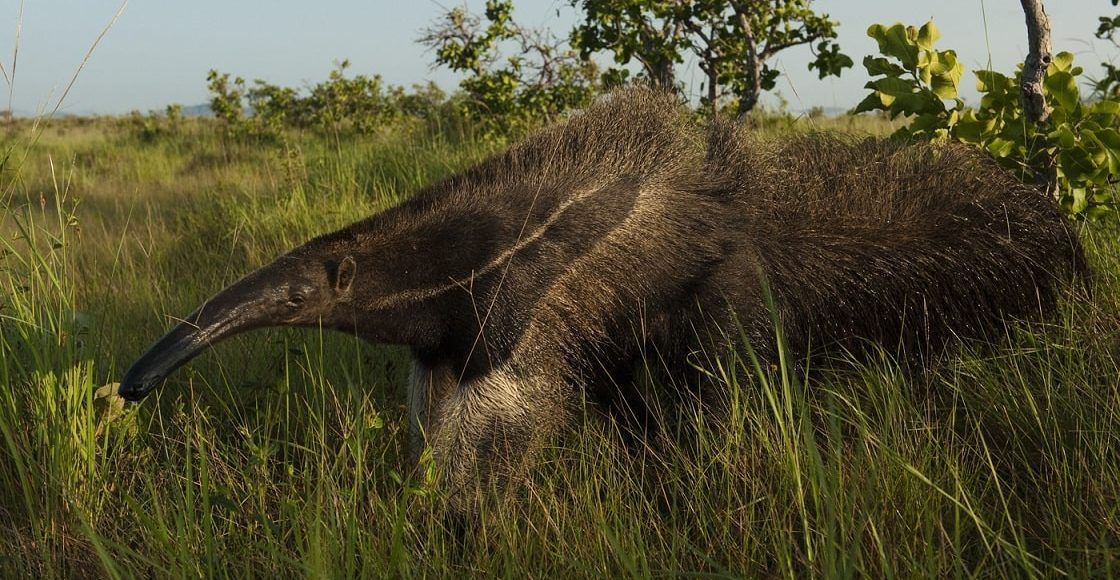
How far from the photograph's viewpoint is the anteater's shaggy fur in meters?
3.46

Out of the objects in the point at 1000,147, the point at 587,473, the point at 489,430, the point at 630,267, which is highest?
the point at 1000,147

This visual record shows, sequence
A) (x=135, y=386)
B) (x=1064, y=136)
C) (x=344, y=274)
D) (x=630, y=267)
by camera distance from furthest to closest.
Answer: (x=1064, y=136) → (x=630, y=267) → (x=344, y=274) → (x=135, y=386)

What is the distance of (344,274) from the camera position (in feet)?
11.1

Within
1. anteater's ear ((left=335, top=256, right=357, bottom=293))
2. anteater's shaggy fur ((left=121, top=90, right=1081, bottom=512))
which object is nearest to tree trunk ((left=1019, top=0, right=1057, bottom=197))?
anteater's shaggy fur ((left=121, top=90, right=1081, bottom=512))

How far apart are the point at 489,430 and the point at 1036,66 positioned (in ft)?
9.99

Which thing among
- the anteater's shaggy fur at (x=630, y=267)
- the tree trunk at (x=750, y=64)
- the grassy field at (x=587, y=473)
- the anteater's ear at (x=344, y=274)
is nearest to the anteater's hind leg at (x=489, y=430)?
the anteater's shaggy fur at (x=630, y=267)

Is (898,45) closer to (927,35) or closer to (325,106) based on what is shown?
(927,35)

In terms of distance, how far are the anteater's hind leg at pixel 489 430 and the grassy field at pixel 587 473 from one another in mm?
144

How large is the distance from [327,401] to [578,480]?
1.34 m

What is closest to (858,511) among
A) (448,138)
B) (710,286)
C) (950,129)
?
(710,286)

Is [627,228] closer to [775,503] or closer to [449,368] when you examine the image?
[449,368]

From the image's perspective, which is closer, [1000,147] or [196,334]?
[196,334]

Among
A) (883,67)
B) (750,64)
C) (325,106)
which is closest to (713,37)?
(750,64)

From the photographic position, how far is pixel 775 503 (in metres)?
2.76
